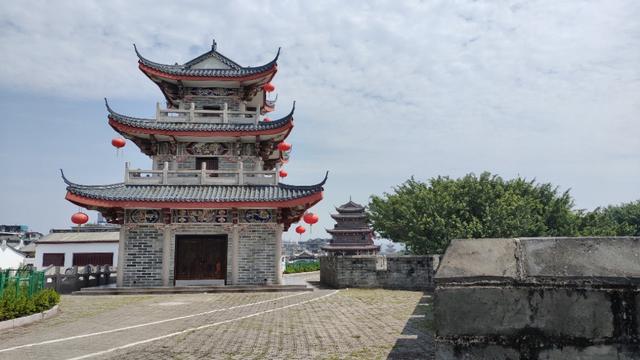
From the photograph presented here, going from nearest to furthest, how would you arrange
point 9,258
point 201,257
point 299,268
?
1. point 201,257
2. point 299,268
3. point 9,258

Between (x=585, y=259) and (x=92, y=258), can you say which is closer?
(x=585, y=259)

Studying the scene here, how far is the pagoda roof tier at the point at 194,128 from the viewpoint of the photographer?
750 inches

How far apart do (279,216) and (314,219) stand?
2.16 metres

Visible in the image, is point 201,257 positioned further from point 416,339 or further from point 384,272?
point 416,339

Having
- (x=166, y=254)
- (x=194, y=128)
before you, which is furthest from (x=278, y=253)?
(x=194, y=128)

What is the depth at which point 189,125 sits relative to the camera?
19703mm

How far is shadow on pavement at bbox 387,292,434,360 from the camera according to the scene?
199 inches

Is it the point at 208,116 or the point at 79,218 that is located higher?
the point at 208,116

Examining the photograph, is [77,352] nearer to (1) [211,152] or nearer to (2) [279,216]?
(2) [279,216]

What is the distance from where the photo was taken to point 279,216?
60.8 feet

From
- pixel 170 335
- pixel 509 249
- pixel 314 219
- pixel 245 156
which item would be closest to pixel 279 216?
pixel 314 219

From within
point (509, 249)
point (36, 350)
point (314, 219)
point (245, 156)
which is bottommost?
point (36, 350)

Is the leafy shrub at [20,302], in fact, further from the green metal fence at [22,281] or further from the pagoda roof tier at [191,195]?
the pagoda roof tier at [191,195]

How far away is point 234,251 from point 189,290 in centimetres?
222
